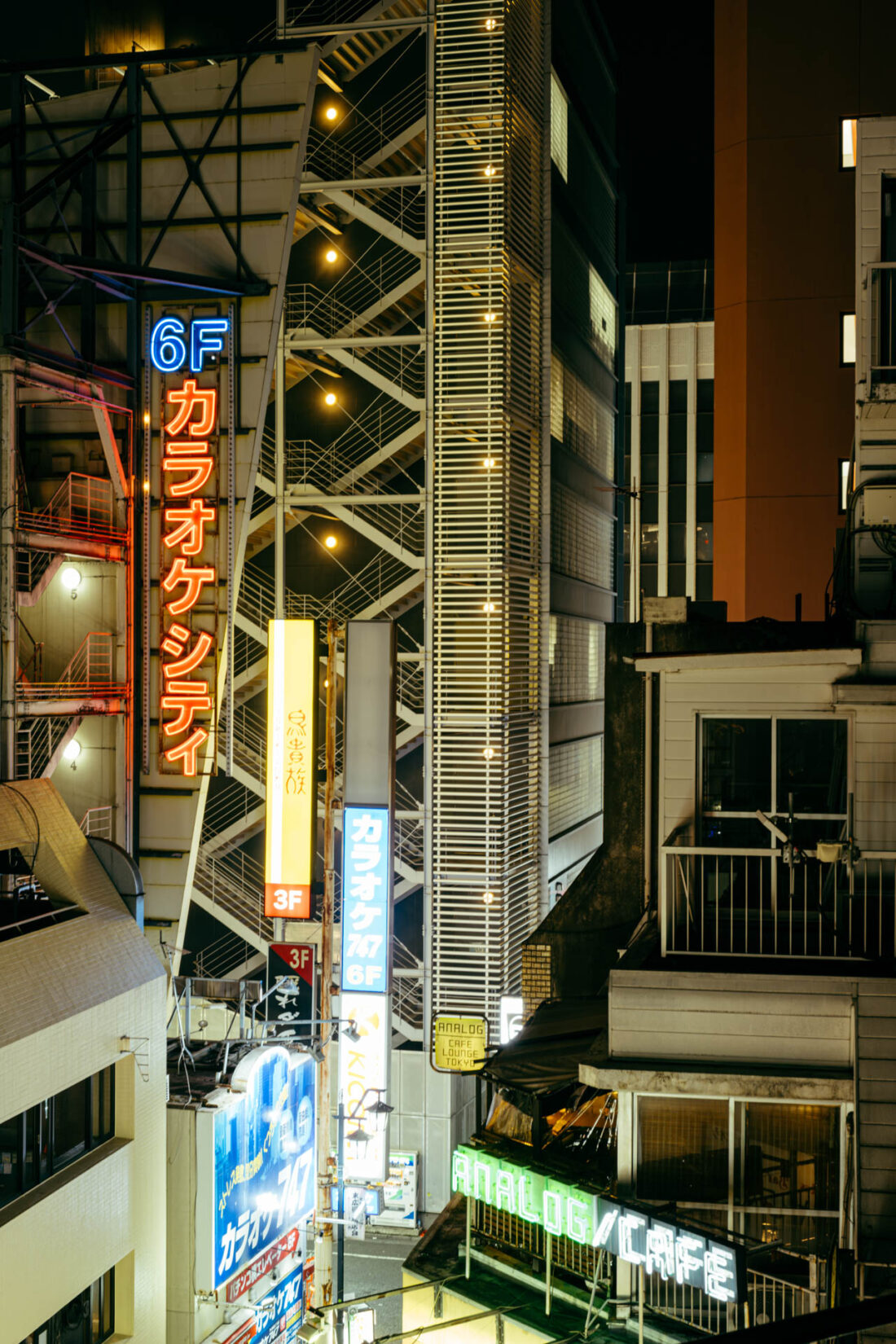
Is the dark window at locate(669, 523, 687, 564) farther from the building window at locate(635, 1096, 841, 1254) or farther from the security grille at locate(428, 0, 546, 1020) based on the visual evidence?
the building window at locate(635, 1096, 841, 1254)

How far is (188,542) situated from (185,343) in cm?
403

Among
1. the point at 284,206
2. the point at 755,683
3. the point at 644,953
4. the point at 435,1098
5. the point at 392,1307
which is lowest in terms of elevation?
the point at 392,1307

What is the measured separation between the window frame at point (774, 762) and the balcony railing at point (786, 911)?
16.4 inches

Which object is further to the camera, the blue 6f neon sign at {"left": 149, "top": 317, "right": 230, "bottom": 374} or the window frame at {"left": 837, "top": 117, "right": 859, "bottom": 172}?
the window frame at {"left": 837, "top": 117, "right": 859, "bottom": 172}

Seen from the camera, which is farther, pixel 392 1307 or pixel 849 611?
pixel 392 1307

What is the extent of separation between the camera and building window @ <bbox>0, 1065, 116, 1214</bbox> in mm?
14133

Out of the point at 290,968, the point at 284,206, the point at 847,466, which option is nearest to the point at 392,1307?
the point at 290,968

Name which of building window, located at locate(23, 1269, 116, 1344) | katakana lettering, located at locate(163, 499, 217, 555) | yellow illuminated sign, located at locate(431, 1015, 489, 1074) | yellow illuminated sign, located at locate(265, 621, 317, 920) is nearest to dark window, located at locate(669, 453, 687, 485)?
yellow illuminated sign, located at locate(431, 1015, 489, 1074)

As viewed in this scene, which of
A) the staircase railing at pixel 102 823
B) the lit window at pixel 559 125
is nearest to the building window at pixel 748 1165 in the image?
the staircase railing at pixel 102 823

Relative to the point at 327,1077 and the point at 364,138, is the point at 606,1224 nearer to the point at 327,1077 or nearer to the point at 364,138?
the point at 327,1077

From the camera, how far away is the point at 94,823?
24875mm

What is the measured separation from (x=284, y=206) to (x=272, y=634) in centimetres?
873

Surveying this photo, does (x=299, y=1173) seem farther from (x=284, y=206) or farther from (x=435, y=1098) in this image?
(x=284, y=206)

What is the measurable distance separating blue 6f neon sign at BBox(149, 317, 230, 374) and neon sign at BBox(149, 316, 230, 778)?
0.02 metres
